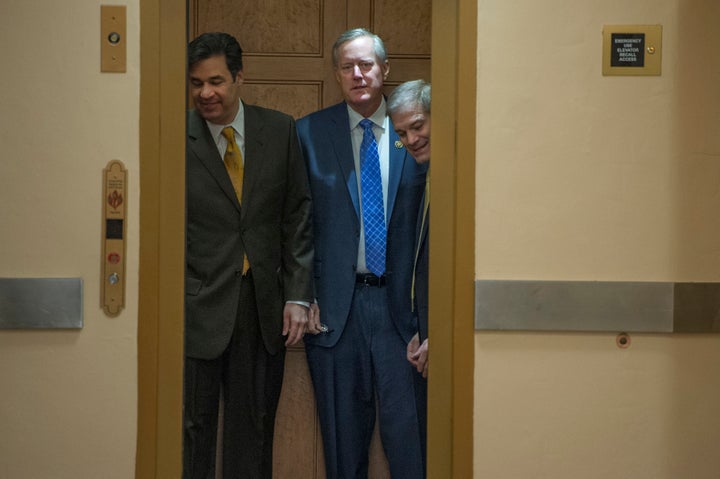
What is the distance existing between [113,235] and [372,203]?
1.20 meters

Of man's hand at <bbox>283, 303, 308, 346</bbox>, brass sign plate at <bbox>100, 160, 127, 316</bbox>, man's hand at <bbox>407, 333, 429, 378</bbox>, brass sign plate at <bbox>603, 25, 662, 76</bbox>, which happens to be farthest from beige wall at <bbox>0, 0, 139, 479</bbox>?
brass sign plate at <bbox>603, 25, 662, 76</bbox>

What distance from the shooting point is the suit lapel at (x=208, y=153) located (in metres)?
3.03

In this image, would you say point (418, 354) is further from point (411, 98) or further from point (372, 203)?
point (411, 98)

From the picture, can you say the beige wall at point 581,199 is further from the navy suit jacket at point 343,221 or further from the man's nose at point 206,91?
the man's nose at point 206,91

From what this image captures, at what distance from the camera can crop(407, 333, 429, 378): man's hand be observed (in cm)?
299

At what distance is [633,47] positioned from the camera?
2.24 meters

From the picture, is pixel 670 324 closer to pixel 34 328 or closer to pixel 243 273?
pixel 243 273

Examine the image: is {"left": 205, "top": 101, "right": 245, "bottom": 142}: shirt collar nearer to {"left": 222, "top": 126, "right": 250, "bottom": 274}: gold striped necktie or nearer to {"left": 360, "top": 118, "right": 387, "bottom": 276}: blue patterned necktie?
{"left": 222, "top": 126, "right": 250, "bottom": 274}: gold striped necktie

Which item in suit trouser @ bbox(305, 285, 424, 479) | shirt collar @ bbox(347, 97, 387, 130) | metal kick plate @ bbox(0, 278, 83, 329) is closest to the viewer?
metal kick plate @ bbox(0, 278, 83, 329)

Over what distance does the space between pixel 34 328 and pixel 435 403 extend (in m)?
1.08

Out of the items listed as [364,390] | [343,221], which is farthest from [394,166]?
[364,390]

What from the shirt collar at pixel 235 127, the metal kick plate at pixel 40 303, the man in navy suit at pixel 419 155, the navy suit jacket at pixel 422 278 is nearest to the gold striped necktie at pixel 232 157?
the shirt collar at pixel 235 127

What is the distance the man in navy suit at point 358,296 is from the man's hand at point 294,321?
0.36 ft

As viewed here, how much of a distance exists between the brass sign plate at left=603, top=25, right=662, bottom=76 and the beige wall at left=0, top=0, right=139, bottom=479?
1240mm
